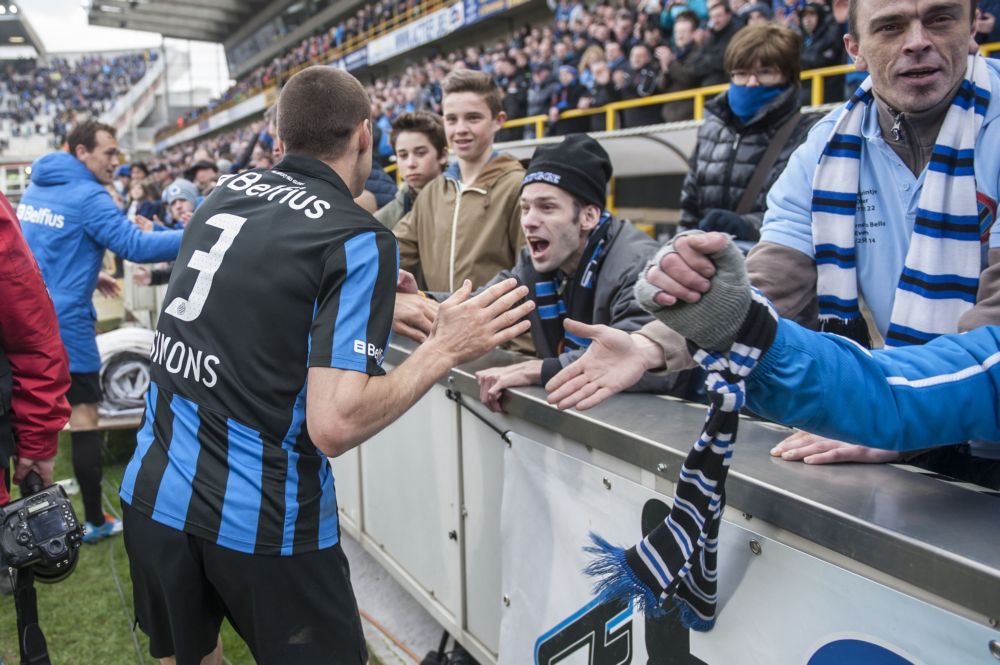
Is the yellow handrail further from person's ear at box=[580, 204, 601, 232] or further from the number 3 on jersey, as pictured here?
the number 3 on jersey

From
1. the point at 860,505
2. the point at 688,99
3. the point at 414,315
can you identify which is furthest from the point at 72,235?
the point at 688,99

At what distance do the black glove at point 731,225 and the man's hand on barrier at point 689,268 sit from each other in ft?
6.49

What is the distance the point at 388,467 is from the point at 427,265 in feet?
3.00

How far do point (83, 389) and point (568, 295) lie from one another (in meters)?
3.07

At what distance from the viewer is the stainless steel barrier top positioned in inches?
42.6

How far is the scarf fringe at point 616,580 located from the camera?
141cm

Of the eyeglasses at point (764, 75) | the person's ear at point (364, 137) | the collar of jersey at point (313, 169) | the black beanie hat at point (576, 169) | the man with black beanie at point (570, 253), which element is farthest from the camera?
the eyeglasses at point (764, 75)

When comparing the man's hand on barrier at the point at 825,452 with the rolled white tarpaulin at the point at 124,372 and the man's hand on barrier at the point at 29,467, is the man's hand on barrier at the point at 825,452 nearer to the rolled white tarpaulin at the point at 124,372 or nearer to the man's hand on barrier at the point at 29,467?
the man's hand on barrier at the point at 29,467

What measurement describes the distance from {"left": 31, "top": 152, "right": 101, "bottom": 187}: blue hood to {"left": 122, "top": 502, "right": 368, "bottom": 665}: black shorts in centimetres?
290

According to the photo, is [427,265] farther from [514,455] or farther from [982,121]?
[982,121]

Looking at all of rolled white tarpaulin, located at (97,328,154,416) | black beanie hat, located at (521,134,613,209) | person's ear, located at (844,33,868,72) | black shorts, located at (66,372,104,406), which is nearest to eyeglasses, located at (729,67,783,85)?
black beanie hat, located at (521,134,613,209)

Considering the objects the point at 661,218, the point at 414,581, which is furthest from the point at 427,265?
the point at 661,218

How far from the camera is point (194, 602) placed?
74.3 inches

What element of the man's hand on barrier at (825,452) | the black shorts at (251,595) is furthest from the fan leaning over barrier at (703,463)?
the black shorts at (251,595)
